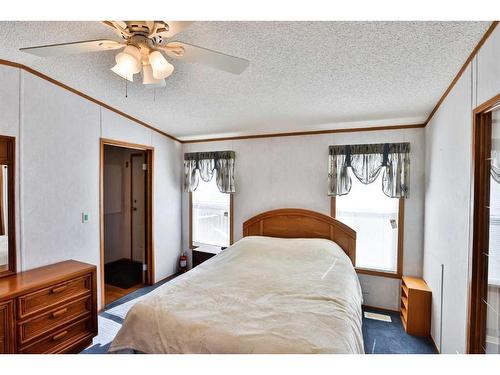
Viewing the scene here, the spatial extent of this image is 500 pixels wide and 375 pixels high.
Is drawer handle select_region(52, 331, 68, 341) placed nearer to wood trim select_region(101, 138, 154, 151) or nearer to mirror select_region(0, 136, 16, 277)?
mirror select_region(0, 136, 16, 277)

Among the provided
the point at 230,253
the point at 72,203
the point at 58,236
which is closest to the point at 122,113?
the point at 72,203

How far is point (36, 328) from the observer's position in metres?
1.83

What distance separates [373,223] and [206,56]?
8.89 feet

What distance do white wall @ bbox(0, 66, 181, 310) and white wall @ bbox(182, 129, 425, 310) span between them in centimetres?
155

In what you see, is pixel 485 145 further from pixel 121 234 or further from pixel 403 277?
pixel 121 234

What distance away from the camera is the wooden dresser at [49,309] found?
5.57 feet

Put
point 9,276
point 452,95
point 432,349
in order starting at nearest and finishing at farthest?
point 452,95, point 9,276, point 432,349

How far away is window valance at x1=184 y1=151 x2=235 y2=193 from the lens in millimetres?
3557

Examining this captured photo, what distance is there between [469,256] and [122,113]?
3.59m

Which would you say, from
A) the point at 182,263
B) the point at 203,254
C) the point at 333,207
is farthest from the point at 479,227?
the point at 182,263

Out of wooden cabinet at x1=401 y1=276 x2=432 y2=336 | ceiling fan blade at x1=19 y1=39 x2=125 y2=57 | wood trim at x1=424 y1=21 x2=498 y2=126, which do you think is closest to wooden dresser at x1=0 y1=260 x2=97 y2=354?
ceiling fan blade at x1=19 y1=39 x2=125 y2=57

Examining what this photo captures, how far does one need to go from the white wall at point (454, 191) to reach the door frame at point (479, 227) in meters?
0.06

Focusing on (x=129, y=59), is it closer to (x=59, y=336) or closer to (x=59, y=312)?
(x=59, y=312)
